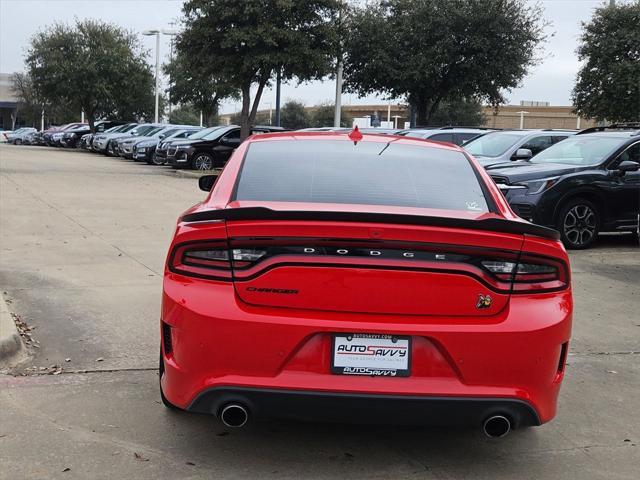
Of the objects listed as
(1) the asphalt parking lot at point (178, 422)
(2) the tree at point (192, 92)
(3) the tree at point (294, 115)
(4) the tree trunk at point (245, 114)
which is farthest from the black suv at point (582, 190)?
(3) the tree at point (294, 115)

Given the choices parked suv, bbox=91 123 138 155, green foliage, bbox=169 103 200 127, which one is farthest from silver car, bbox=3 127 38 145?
parked suv, bbox=91 123 138 155

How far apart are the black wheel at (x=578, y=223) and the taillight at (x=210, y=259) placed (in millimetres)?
8217

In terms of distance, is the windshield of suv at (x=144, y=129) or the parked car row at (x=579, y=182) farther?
the windshield of suv at (x=144, y=129)

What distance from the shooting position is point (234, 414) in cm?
349

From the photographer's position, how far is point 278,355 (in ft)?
11.1

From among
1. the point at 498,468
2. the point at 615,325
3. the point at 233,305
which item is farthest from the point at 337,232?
the point at 615,325

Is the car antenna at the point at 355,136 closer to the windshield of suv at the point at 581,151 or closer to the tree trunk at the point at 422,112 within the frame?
the windshield of suv at the point at 581,151

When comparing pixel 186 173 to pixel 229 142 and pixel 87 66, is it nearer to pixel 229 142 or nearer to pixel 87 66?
pixel 229 142

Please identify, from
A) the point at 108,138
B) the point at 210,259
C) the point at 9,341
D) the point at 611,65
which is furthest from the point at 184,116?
the point at 210,259

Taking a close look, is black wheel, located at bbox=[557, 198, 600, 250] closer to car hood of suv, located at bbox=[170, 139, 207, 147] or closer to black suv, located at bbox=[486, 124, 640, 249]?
black suv, located at bbox=[486, 124, 640, 249]

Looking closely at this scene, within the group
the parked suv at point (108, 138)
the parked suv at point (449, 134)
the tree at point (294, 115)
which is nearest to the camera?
the parked suv at point (449, 134)

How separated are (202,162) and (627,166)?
16.5 meters

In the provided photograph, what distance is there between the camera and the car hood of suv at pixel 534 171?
11.0m

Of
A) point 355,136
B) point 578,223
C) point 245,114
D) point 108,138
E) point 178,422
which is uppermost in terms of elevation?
point 245,114
